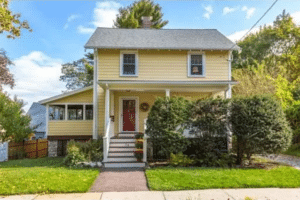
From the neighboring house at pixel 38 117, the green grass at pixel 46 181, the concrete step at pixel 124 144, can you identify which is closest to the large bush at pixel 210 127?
the concrete step at pixel 124 144

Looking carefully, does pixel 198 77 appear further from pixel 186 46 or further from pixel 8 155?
pixel 8 155

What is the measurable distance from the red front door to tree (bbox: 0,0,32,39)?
21.1 ft

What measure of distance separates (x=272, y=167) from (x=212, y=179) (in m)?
A: 3.29

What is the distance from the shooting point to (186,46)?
1197cm

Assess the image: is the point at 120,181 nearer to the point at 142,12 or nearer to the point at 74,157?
the point at 74,157

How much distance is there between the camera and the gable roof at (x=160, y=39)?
1187cm

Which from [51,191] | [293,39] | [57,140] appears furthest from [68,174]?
[293,39]

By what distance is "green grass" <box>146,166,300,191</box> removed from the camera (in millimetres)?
5832

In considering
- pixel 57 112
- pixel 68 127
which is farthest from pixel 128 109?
pixel 57 112

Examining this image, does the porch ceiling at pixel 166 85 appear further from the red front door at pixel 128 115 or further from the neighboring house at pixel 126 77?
the red front door at pixel 128 115

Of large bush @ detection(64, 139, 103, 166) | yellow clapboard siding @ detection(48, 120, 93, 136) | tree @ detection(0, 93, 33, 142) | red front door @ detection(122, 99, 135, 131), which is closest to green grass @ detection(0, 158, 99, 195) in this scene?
large bush @ detection(64, 139, 103, 166)

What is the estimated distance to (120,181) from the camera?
6488mm

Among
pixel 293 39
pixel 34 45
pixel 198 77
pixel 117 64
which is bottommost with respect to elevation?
pixel 198 77

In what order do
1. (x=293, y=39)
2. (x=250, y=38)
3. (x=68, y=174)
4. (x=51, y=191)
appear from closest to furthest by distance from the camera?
(x=51, y=191) < (x=68, y=174) < (x=293, y=39) < (x=250, y=38)
